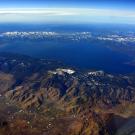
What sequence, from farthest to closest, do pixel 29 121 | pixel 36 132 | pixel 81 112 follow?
pixel 81 112
pixel 29 121
pixel 36 132

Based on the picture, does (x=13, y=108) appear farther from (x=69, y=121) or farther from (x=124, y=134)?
(x=124, y=134)

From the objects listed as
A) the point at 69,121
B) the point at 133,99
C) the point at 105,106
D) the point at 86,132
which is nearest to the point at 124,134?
the point at 86,132

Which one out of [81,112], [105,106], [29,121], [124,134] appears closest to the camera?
[124,134]

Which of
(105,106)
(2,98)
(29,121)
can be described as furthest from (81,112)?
(2,98)

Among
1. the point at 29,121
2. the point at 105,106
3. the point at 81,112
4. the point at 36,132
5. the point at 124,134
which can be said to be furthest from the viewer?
the point at 105,106

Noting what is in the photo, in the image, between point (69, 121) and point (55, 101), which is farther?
point (55, 101)

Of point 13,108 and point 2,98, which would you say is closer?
point 13,108

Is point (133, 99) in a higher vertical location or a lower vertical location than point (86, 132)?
lower

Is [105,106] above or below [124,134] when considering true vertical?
below

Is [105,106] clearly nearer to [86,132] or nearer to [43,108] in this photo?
[43,108]
